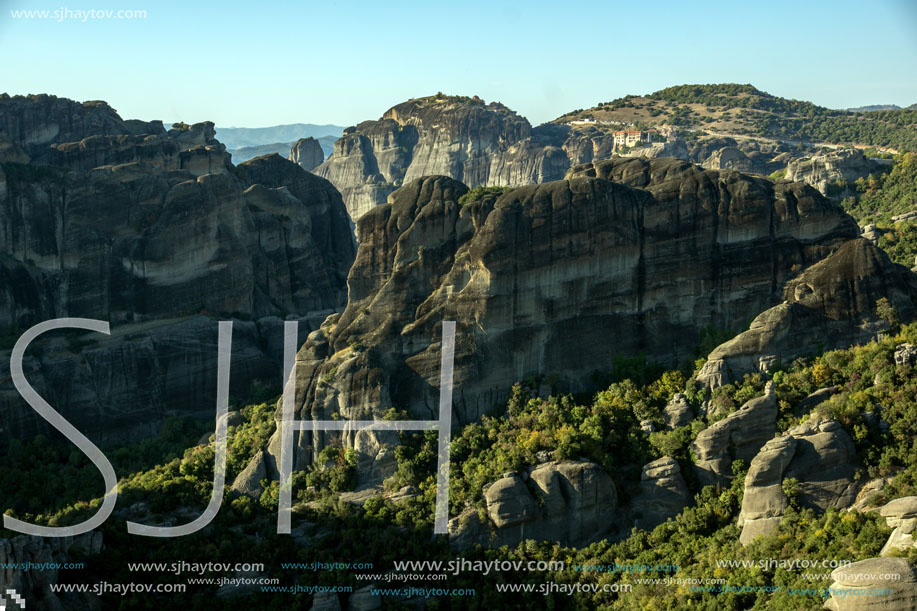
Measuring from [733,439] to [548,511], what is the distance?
321 inches

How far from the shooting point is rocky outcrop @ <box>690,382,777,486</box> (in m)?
43.7

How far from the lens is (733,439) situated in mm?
44000

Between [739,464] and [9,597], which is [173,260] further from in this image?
[739,464]

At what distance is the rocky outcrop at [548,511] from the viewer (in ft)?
143

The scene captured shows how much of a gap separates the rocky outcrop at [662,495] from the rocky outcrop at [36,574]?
A: 21832mm

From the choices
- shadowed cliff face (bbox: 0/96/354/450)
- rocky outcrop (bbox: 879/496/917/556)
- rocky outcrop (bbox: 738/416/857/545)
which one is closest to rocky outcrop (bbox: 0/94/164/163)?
shadowed cliff face (bbox: 0/96/354/450)

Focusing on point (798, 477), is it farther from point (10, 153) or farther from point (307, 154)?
point (307, 154)

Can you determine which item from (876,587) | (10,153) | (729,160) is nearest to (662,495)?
(876,587)

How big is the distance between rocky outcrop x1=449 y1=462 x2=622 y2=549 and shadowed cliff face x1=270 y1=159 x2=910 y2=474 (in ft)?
23.0

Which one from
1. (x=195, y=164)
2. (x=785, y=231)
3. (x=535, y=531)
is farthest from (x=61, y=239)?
(x=785, y=231)

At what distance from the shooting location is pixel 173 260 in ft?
226

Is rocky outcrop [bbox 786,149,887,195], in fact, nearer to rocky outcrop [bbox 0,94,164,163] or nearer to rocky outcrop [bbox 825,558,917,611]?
rocky outcrop [bbox 0,94,164,163]

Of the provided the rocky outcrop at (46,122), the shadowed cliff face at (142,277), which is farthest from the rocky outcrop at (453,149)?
the shadowed cliff face at (142,277)

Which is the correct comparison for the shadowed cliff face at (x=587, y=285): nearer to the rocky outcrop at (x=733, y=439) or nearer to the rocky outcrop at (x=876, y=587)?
the rocky outcrop at (x=733, y=439)
